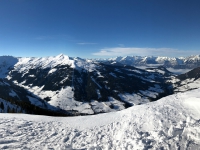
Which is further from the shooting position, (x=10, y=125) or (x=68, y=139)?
(x=10, y=125)

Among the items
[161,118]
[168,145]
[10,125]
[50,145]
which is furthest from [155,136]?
[10,125]

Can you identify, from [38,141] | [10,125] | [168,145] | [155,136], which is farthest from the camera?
[10,125]

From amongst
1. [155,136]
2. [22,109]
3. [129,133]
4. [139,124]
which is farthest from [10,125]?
[22,109]

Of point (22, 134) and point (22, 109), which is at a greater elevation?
point (22, 134)

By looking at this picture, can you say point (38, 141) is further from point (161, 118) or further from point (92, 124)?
point (161, 118)

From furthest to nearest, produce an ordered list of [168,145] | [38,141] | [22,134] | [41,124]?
[41,124] < [22,134] < [38,141] < [168,145]

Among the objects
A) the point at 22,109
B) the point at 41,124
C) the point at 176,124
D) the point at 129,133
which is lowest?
the point at 22,109
